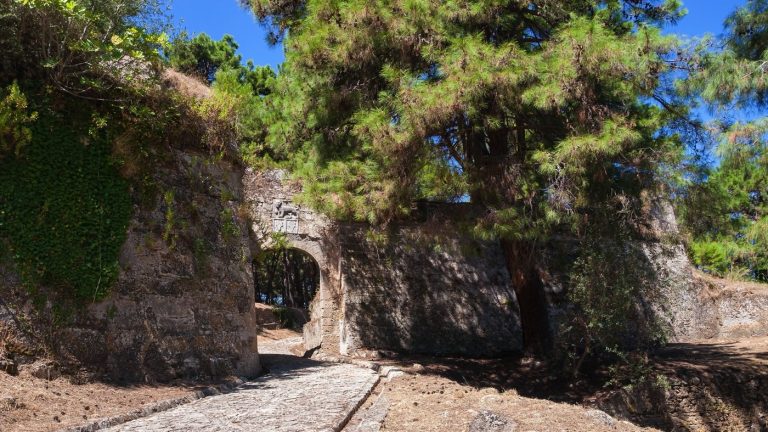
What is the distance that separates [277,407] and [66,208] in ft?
9.69

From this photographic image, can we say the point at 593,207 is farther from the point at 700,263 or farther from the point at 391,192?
the point at 700,263

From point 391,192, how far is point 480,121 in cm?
158

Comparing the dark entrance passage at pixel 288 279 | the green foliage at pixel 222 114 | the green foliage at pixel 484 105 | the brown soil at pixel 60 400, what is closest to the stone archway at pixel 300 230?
the green foliage at pixel 484 105

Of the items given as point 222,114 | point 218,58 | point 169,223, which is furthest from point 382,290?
point 218,58

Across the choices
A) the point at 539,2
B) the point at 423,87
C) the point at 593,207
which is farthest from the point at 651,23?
the point at 423,87

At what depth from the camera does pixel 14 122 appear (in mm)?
6270

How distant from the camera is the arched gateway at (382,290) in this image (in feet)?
39.7

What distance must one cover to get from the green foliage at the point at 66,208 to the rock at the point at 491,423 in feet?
13.4

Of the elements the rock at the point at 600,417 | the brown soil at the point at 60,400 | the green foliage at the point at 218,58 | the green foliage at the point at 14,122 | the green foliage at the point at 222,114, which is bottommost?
the rock at the point at 600,417

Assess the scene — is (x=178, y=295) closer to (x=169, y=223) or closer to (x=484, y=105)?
(x=169, y=223)

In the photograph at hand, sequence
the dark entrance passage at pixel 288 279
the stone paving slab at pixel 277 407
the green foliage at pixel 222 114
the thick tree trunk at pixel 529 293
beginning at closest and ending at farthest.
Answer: the stone paving slab at pixel 277 407 → the green foliage at pixel 222 114 → the thick tree trunk at pixel 529 293 → the dark entrance passage at pixel 288 279

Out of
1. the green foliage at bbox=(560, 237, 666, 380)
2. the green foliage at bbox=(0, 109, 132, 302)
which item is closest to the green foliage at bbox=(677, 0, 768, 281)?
the green foliage at bbox=(560, 237, 666, 380)

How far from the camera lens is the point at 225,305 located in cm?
824

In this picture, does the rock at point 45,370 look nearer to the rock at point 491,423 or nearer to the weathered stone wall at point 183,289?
the weathered stone wall at point 183,289
